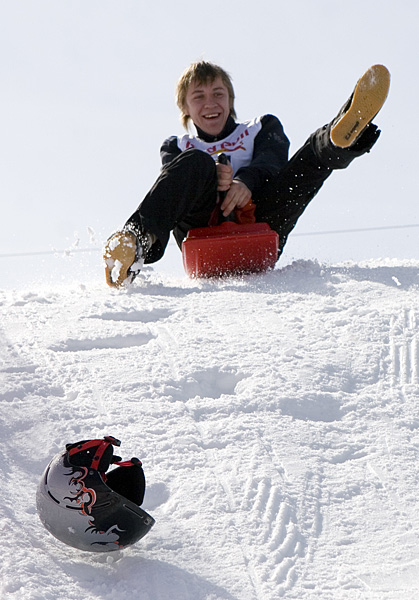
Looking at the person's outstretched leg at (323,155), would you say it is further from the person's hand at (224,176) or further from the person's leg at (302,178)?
the person's hand at (224,176)

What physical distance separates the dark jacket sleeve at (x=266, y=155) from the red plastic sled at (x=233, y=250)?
157mm

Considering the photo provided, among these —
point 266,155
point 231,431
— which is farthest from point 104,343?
point 266,155

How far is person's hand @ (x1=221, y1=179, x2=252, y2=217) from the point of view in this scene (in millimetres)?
2322

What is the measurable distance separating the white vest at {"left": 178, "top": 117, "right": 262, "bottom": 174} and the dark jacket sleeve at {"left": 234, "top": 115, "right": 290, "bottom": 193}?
0.02 meters

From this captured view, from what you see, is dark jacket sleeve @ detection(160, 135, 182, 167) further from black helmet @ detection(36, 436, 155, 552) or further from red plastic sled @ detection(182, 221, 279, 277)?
black helmet @ detection(36, 436, 155, 552)

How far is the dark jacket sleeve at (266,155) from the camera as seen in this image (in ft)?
7.91

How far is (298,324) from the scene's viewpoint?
5.63ft

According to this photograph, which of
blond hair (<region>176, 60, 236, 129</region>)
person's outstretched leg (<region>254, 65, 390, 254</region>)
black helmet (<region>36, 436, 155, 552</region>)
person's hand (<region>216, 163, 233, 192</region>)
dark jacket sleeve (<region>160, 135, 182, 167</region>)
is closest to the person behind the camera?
black helmet (<region>36, 436, 155, 552</region>)

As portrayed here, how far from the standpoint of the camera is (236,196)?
7.63 feet

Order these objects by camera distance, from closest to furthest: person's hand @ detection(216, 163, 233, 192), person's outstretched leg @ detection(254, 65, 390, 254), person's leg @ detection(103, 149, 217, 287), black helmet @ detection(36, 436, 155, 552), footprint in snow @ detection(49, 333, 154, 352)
A: black helmet @ detection(36, 436, 155, 552) → footprint in snow @ detection(49, 333, 154, 352) → person's outstretched leg @ detection(254, 65, 390, 254) → person's leg @ detection(103, 149, 217, 287) → person's hand @ detection(216, 163, 233, 192)

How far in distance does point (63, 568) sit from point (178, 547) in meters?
0.16

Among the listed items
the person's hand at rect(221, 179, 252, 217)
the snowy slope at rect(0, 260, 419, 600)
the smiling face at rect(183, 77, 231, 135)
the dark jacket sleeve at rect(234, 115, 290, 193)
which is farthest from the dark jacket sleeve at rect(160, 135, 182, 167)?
the snowy slope at rect(0, 260, 419, 600)

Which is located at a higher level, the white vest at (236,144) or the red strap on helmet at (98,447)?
the white vest at (236,144)

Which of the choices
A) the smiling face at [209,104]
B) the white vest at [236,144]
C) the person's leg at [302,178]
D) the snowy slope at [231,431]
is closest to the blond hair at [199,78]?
the smiling face at [209,104]
